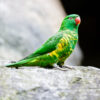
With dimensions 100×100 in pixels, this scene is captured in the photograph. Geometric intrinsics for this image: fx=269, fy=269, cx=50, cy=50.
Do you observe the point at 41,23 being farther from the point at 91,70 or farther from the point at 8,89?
the point at 8,89

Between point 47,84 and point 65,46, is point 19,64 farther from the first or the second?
point 65,46

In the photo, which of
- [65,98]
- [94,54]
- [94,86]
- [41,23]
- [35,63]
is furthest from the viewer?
[94,54]

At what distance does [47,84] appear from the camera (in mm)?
2977

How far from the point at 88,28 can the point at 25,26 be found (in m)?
2.15

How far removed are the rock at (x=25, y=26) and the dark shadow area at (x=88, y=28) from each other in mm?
350

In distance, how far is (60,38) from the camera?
11.5 feet

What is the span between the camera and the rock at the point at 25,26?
22.4 ft

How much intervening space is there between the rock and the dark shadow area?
1.15 ft

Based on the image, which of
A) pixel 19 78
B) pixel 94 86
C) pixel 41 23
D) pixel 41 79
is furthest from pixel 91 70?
pixel 41 23

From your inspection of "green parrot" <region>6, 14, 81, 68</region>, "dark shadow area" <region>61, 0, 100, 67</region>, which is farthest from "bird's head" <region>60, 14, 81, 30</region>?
"dark shadow area" <region>61, 0, 100, 67</region>

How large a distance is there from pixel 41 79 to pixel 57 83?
7.5 inches

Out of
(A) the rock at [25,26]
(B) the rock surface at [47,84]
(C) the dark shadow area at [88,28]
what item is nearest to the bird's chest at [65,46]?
(B) the rock surface at [47,84]

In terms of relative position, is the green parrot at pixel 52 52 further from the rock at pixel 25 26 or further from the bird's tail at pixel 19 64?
Answer: the rock at pixel 25 26

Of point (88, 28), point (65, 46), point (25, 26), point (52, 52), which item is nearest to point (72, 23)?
point (65, 46)
